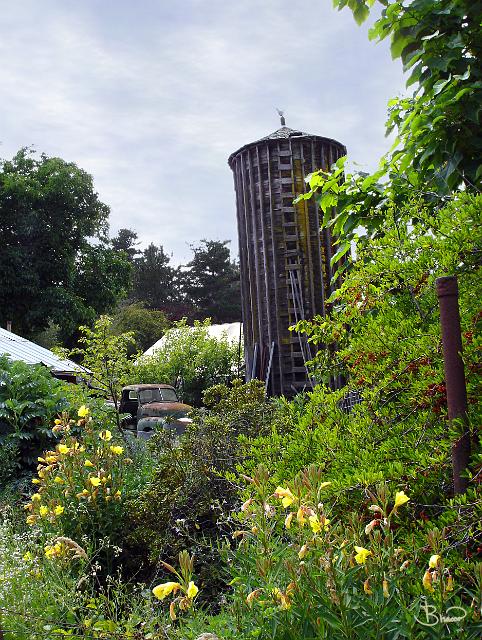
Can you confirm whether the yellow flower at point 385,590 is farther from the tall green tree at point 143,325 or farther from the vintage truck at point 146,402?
the tall green tree at point 143,325

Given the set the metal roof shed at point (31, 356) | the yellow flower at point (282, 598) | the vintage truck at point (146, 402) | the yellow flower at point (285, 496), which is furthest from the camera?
the vintage truck at point (146, 402)

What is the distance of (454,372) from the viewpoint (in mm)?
2400

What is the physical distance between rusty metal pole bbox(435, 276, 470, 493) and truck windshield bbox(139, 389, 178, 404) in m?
14.9

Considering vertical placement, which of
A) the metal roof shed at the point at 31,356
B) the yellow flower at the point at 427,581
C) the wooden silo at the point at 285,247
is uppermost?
the wooden silo at the point at 285,247

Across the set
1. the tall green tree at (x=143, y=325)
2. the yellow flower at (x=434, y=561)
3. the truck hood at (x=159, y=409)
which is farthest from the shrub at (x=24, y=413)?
the tall green tree at (x=143, y=325)

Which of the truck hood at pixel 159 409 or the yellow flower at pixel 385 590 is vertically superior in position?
the yellow flower at pixel 385 590

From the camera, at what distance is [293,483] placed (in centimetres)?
239

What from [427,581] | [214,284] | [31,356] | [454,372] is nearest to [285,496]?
[427,581]

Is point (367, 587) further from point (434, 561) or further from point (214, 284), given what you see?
point (214, 284)

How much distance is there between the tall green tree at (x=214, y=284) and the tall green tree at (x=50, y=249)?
59.4 ft

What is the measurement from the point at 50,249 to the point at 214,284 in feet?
71.4

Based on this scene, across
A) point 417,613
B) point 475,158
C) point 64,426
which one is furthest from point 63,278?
point 417,613

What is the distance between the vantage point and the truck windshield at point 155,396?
17.0 meters

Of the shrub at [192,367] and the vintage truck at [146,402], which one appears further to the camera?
the shrub at [192,367]
